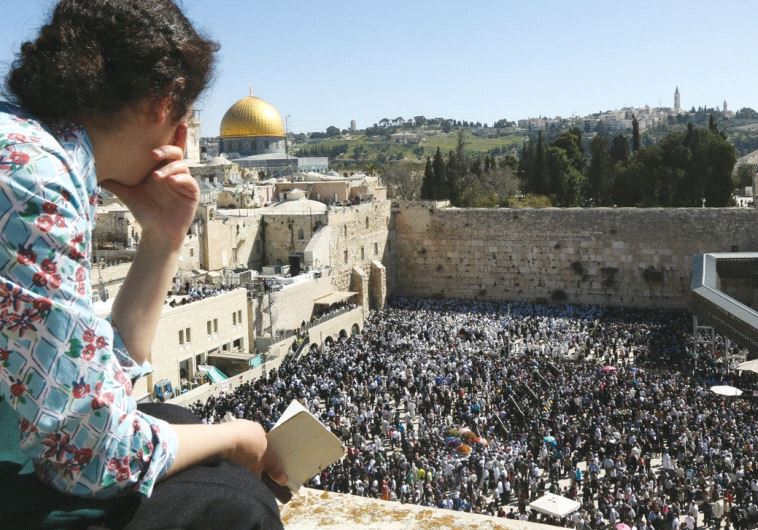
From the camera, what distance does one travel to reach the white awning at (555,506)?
35.8 ft

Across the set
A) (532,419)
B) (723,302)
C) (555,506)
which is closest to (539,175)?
(723,302)

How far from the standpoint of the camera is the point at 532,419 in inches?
641

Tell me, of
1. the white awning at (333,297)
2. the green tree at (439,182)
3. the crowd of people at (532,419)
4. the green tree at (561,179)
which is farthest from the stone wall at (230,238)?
the green tree at (561,179)

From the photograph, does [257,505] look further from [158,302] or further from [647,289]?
[647,289]

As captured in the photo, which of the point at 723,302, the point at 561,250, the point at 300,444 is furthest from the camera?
the point at 561,250

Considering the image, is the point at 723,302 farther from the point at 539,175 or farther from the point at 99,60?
the point at 539,175

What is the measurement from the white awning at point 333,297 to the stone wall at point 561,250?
567cm

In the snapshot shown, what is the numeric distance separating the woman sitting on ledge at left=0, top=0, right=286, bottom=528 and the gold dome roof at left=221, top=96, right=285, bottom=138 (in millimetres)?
51503

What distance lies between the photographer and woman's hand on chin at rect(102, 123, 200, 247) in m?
1.65

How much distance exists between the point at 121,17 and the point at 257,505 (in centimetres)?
92

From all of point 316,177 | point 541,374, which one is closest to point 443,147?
point 316,177

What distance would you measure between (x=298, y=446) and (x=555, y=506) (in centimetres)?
1015

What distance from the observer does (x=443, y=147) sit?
149125 millimetres

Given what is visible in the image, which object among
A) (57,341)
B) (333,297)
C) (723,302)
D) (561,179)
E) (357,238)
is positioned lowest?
(333,297)
